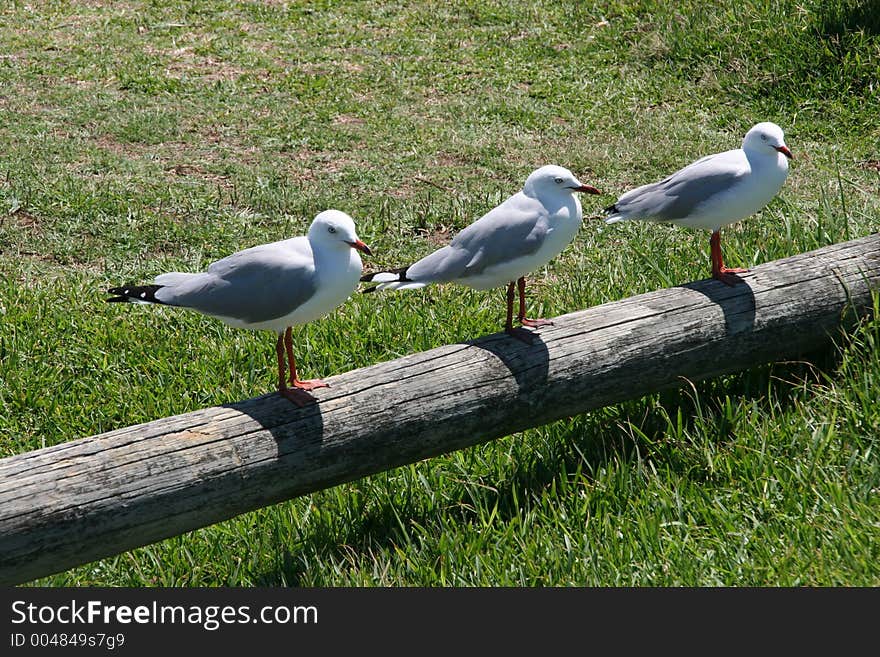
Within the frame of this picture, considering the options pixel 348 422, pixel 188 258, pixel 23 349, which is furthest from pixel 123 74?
pixel 348 422

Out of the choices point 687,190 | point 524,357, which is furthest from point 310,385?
point 687,190

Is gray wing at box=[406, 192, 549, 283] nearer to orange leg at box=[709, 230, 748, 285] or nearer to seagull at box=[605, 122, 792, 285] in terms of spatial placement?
seagull at box=[605, 122, 792, 285]

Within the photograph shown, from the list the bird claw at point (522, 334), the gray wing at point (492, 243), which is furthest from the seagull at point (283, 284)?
the bird claw at point (522, 334)

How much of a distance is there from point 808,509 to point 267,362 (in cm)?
262

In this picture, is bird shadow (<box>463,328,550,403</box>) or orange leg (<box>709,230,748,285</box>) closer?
bird shadow (<box>463,328,550,403</box>)

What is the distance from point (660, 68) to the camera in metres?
9.59

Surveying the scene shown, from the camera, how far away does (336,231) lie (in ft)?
11.8

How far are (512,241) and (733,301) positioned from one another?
3.59 feet

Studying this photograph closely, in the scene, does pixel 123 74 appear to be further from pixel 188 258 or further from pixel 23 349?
pixel 23 349

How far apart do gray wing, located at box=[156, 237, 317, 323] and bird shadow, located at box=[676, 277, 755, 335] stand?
1.76 m

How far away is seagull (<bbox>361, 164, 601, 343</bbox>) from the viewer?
13.0 feet

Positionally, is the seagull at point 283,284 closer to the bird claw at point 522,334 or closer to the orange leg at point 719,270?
the bird claw at point 522,334

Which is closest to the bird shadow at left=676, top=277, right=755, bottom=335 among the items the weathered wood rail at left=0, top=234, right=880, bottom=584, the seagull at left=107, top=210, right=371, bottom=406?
the weathered wood rail at left=0, top=234, right=880, bottom=584

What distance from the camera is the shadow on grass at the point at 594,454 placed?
13.1 feet
